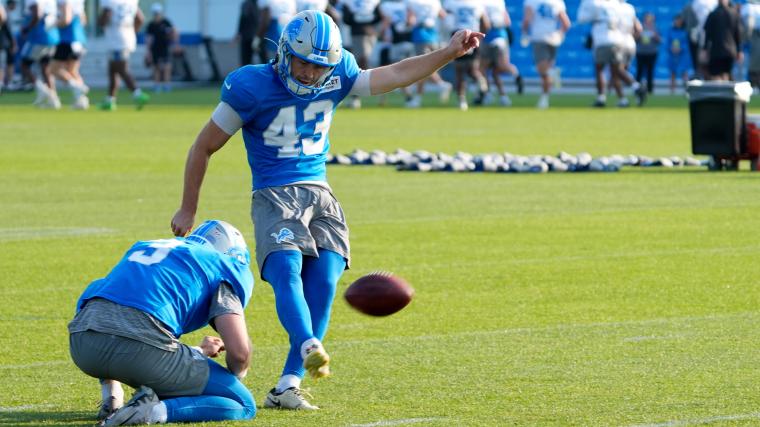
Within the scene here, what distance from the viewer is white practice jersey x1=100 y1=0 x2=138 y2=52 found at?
32.9 m

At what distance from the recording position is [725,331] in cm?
888

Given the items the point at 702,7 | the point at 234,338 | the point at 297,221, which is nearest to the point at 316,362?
the point at 234,338

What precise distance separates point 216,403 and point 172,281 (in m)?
0.53

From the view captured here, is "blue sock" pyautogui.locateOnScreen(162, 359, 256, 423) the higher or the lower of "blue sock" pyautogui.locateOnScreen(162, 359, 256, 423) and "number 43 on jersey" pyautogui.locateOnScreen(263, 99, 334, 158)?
the lower

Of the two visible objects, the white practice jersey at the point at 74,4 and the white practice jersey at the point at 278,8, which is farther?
the white practice jersey at the point at 278,8

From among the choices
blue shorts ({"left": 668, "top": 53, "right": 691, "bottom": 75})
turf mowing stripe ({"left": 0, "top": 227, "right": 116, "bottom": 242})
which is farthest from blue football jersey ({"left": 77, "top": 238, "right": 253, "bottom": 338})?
blue shorts ({"left": 668, "top": 53, "right": 691, "bottom": 75})

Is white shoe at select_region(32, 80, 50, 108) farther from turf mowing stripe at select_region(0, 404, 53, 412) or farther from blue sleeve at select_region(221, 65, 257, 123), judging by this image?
turf mowing stripe at select_region(0, 404, 53, 412)

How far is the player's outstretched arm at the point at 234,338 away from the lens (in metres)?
6.50

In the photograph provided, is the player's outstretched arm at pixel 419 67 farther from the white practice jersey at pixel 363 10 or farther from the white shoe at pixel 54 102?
the white practice jersey at pixel 363 10

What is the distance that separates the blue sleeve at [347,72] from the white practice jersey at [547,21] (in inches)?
1082

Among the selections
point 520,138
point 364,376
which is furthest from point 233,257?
point 520,138

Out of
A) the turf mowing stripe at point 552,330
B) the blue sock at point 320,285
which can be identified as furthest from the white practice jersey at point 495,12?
the blue sock at point 320,285

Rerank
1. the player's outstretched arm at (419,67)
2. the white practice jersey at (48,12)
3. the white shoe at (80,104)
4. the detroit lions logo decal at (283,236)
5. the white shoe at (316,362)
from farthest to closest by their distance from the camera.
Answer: the white shoe at (80,104)
the white practice jersey at (48,12)
the player's outstretched arm at (419,67)
the detroit lions logo decal at (283,236)
the white shoe at (316,362)

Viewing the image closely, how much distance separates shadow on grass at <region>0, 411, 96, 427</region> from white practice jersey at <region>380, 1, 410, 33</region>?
29.5 meters
